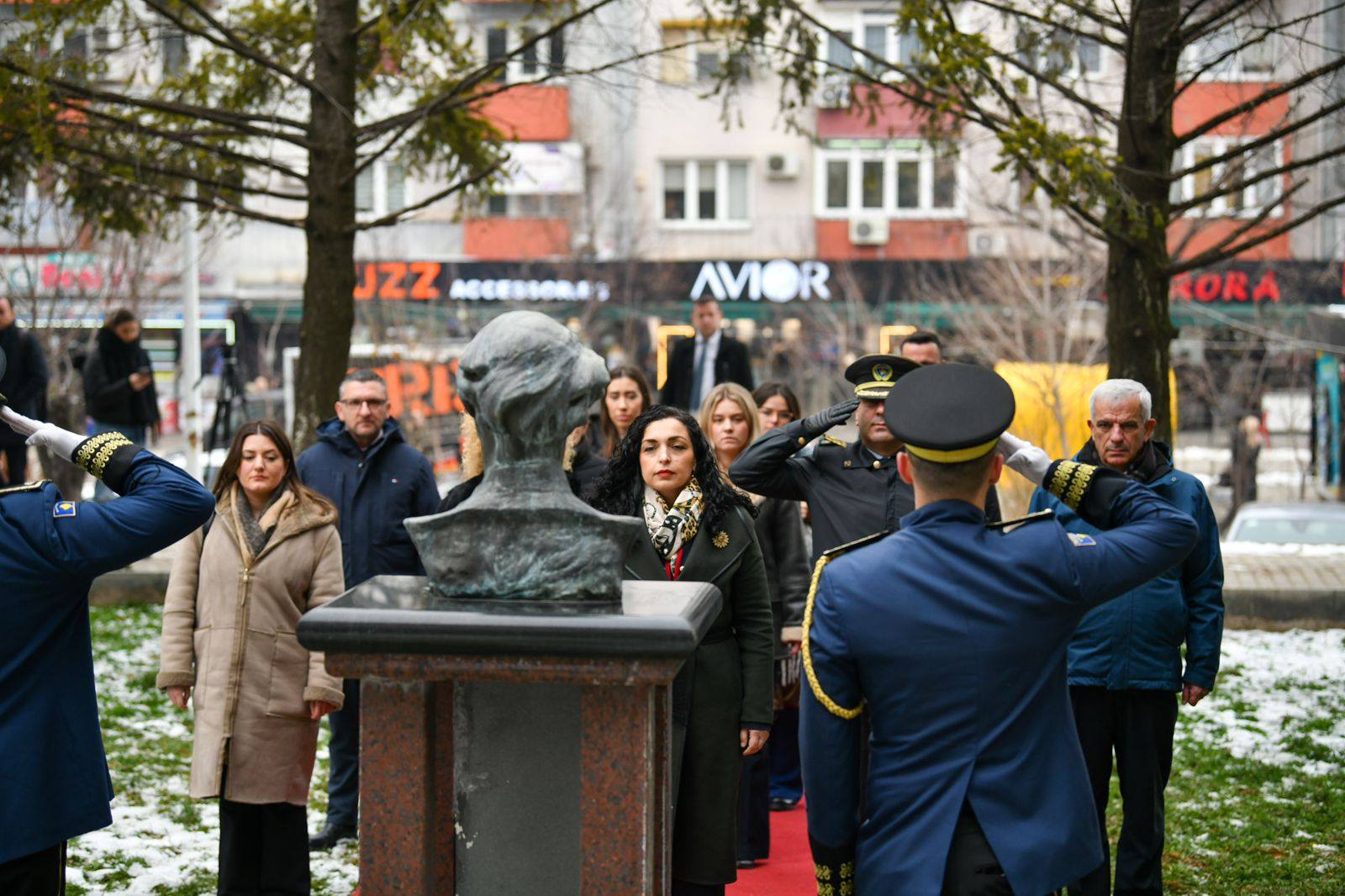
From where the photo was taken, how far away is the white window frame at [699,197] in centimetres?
3394

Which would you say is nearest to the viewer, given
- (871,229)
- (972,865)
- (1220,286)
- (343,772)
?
(972,865)

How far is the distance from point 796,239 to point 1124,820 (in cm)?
2857

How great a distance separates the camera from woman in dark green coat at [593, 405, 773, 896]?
5.10m

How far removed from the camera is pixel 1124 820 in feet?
19.1

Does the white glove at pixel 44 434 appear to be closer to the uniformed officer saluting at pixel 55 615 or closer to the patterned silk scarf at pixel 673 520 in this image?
the uniformed officer saluting at pixel 55 615

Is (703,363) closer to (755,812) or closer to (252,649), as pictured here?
(755,812)

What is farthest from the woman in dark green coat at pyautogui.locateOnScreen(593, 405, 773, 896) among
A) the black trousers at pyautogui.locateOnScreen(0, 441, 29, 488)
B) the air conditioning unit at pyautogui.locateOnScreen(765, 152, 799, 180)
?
the air conditioning unit at pyautogui.locateOnScreen(765, 152, 799, 180)

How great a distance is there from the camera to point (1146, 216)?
878 cm

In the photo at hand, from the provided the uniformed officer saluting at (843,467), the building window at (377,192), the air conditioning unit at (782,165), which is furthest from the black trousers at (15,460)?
the air conditioning unit at (782,165)

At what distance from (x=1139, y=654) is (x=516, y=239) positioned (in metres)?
28.5

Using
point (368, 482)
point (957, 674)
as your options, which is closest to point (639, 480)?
point (957, 674)

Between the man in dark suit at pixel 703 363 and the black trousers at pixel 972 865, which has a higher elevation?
the man in dark suit at pixel 703 363

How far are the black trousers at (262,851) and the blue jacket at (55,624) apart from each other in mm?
1340

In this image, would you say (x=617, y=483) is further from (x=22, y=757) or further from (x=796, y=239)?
(x=796, y=239)
